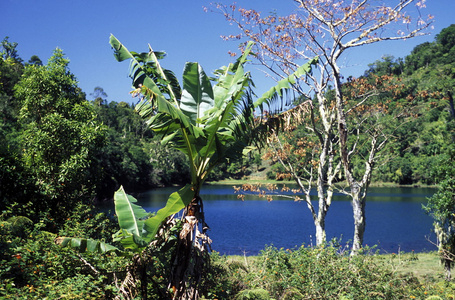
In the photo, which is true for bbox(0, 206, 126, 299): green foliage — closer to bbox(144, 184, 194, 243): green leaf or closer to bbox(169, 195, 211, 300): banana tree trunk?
bbox(169, 195, 211, 300): banana tree trunk

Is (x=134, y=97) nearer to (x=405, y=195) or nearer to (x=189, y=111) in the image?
(x=189, y=111)

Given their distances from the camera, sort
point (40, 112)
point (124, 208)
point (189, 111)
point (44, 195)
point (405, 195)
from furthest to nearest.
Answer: point (405, 195), point (40, 112), point (44, 195), point (189, 111), point (124, 208)

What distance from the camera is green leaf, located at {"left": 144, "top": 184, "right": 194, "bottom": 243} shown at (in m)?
4.91

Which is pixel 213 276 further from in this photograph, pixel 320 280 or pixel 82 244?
pixel 82 244

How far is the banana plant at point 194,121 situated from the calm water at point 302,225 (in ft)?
24.1

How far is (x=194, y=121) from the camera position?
19.0ft

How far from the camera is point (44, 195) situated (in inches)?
378

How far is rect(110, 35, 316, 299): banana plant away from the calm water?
735 centimetres

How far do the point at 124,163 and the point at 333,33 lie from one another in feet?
108

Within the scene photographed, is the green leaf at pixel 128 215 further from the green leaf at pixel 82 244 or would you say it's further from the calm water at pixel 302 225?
the calm water at pixel 302 225

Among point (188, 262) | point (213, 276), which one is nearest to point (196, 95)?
point (188, 262)

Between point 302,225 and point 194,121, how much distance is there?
60.6 feet

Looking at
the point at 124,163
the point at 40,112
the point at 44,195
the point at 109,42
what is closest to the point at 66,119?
the point at 40,112

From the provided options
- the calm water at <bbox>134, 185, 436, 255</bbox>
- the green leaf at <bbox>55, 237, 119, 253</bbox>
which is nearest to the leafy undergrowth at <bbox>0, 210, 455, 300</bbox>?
the green leaf at <bbox>55, 237, 119, 253</bbox>
